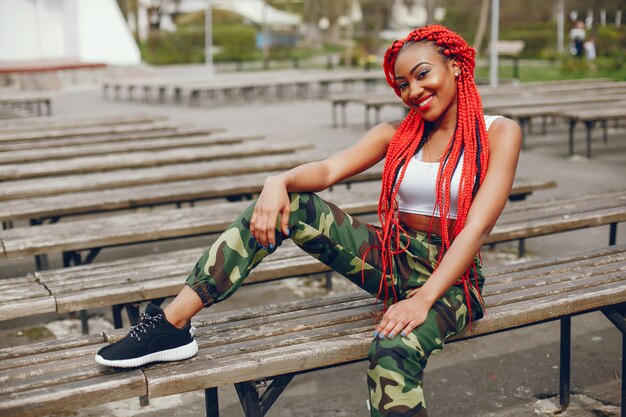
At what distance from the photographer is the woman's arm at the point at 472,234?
2693mm

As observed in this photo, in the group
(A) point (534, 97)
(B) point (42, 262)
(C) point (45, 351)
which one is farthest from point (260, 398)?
(A) point (534, 97)

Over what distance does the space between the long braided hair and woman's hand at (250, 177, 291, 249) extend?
0.46 metres

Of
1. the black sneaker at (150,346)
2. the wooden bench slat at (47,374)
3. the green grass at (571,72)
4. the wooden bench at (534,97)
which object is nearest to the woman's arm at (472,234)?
the black sneaker at (150,346)

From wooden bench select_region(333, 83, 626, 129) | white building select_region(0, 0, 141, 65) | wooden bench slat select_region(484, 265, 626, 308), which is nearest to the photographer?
wooden bench slat select_region(484, 265, 626, 308)

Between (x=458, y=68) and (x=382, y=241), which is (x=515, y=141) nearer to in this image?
(x=458, y=68)

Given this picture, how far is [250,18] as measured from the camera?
52438 millimetres

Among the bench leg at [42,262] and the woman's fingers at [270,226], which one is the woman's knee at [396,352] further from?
the bench leg at [42,262]

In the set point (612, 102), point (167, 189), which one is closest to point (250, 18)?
point (612, 102)

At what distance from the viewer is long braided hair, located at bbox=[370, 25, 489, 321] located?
3.01 metres

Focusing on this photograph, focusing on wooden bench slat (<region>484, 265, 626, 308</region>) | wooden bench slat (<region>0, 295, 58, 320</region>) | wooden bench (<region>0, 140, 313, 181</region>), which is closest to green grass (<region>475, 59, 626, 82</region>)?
wooden bench (<region>0, 140, 313, 181</region>)

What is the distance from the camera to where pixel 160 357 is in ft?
8.86

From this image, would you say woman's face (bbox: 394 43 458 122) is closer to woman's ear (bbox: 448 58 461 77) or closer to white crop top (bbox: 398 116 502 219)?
woman's ear (bbox: 448 58 461 77)

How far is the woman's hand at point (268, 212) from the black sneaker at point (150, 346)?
378 mm

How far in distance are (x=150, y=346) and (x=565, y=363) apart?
70.0 inches
